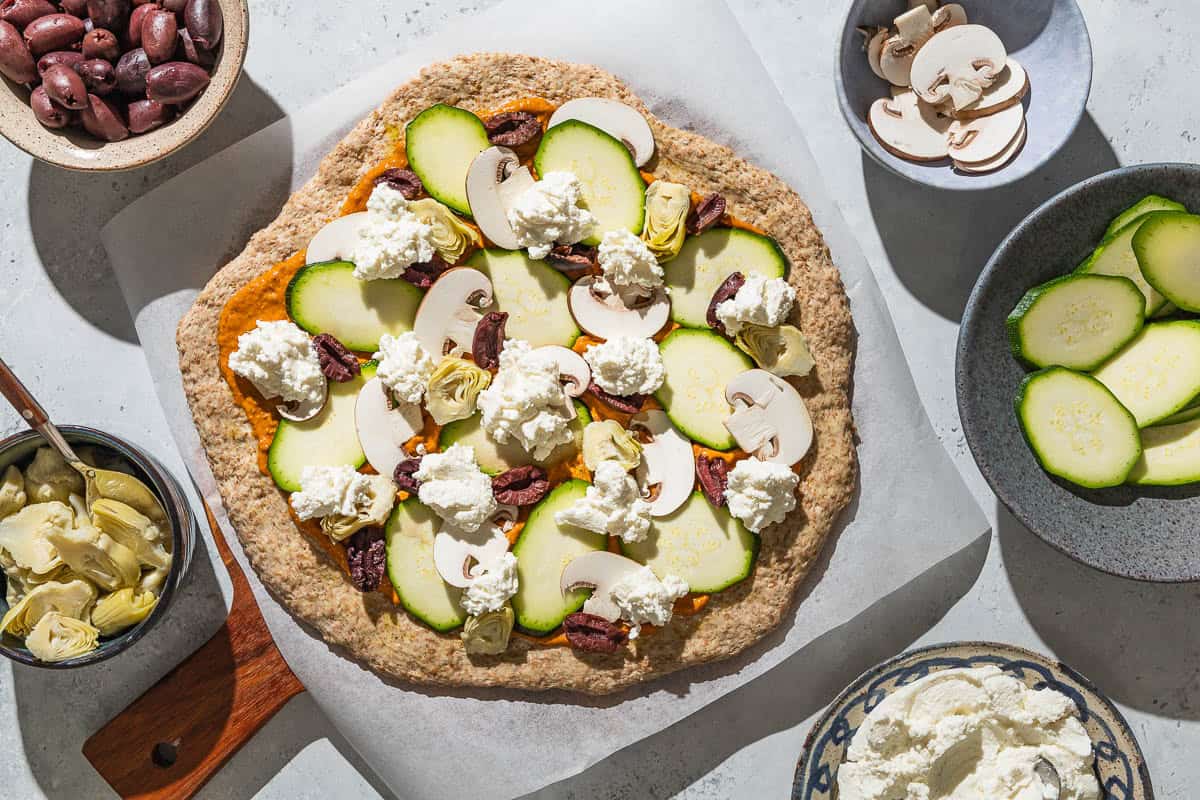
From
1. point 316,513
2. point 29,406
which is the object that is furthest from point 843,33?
point 29,406

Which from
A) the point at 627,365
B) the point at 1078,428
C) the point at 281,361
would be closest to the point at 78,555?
the point at 281,361

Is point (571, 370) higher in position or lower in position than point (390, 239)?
lower

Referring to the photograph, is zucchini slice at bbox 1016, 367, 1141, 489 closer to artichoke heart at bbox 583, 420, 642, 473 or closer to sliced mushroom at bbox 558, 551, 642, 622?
artichoke heart at bbox 583, 420, 642, 473

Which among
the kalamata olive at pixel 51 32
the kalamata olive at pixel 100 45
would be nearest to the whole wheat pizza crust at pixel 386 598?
the kalamata olive at pixel 100 45

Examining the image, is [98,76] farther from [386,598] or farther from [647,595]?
[647,595]

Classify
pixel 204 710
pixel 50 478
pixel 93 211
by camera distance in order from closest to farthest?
pixel 50 478
pixel 204 710
pixel 93 211

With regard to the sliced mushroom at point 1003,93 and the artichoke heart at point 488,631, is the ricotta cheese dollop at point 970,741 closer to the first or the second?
the artichoke heart at point 488,631

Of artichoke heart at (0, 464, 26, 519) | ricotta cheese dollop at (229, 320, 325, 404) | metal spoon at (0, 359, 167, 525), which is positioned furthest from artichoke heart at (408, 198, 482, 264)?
artichoke heart at (0, 464, 26, 519)

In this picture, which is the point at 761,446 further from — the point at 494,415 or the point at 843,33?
the point at 843,33
